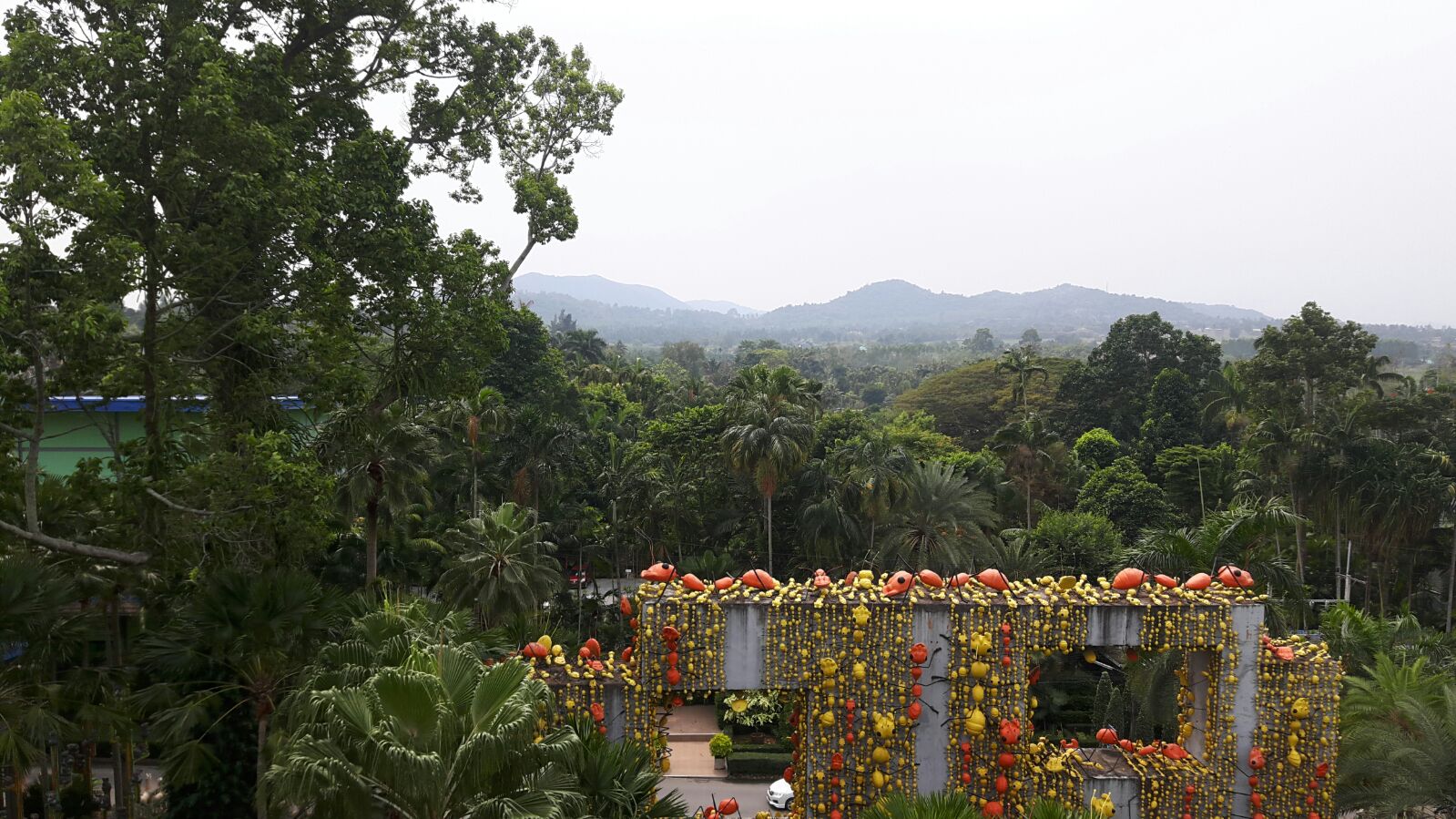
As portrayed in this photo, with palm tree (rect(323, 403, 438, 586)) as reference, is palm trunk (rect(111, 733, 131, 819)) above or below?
below

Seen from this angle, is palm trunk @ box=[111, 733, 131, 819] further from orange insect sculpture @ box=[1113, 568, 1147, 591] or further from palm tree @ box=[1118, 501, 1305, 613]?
palm tree @ box=[1118, 501, 1305, 613]

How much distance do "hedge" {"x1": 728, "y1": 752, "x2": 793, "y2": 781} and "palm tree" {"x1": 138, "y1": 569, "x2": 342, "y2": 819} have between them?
40.5 ft

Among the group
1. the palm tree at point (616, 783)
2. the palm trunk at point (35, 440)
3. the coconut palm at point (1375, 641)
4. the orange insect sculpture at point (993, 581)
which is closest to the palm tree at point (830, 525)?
the coconut palm at point (1375, 641)

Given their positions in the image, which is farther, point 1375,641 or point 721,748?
point 721,748

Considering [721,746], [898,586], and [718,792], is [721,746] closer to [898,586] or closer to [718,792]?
[718,792]

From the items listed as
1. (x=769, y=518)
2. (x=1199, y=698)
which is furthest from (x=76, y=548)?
(x=769, y=518)

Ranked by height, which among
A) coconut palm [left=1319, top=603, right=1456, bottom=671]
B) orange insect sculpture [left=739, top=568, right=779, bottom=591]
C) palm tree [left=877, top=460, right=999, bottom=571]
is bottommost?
coconut palm [left=1319, top=603, right=1456, bottom=671]

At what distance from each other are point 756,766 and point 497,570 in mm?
7534

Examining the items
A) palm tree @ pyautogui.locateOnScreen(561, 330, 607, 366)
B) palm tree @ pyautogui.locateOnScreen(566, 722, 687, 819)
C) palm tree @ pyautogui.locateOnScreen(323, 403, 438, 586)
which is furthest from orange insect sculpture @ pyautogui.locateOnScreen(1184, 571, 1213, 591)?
palm tree @ pyautogui.locateOnScreen(561, 330, 607, 366)

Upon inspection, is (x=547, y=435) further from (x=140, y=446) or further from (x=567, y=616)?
(x=140, y=446)

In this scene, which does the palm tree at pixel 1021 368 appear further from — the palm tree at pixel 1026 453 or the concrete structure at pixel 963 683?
the concrete structure at pixel 963 683

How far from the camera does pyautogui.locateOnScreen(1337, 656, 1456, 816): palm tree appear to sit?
12.6 m

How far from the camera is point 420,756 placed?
7395 mm

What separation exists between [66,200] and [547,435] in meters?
21.9
